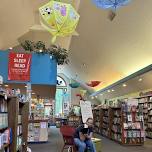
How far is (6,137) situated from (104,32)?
8897 mm

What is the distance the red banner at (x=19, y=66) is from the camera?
34.2 ft

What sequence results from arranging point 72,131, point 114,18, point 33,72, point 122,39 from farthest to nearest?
point 122,39 < point 114,18 < point 33,72 < point 72,131

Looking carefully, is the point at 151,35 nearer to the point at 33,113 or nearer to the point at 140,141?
the point at 140,141

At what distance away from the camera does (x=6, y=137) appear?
487 centimetres

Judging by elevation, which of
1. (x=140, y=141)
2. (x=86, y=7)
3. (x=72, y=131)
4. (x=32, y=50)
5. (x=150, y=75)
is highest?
(x=86, y=7)

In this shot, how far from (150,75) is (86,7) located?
4.14 metres

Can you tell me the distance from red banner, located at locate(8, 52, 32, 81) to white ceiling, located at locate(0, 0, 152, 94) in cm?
157

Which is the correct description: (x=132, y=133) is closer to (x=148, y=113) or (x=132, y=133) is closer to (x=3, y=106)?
(x=148, y=113)

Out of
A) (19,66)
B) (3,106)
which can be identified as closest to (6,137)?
(3,106)

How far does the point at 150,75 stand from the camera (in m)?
12.7

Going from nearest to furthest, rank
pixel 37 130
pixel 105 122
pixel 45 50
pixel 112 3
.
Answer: pixel 112 3, pixel 45 50, pixel 37 130, pixel 105 122

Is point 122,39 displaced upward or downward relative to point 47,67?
upward

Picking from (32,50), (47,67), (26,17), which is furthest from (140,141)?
(26,17)

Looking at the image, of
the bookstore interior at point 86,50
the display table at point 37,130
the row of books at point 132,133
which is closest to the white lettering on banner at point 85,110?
the bookstore interior at point 86,50
